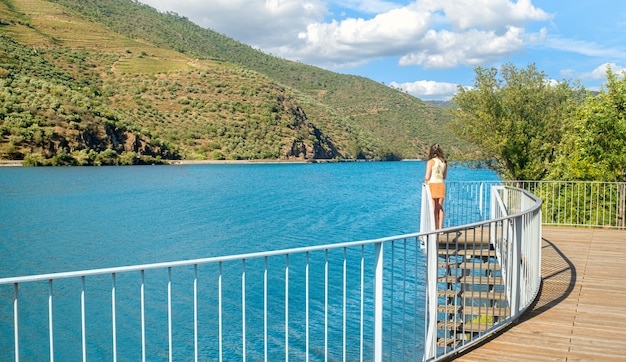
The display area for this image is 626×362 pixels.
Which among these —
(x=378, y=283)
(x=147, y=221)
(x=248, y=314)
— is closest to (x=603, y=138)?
(x=248, y=314)

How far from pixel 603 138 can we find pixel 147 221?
990 inches

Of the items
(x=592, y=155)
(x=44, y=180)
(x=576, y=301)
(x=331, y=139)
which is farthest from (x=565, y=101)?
(x=331, y=139)

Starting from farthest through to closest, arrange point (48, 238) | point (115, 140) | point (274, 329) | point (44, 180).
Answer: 1. point (115, 140)
2. point (44, 180)
3. point (48, 238)
4. point (274, 329)

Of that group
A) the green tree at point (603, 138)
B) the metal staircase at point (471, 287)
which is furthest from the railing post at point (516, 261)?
the green tree at point (603, 138)

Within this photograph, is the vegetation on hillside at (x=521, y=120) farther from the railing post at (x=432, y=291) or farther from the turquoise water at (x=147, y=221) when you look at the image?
the railing post at (x=432, y=291)

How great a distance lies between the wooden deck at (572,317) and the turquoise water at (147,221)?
8.89 metres

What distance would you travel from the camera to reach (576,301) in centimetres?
659

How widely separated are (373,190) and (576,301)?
50534mm

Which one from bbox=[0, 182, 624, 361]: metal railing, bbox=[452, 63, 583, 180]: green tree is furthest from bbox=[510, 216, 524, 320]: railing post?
bbox=[452, 63, 583, 180]: green tree

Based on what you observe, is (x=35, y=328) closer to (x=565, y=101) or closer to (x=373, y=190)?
(x=565, y=101)

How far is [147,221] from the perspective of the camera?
33656 mm

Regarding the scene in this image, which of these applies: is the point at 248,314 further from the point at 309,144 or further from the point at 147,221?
the point at 309,144

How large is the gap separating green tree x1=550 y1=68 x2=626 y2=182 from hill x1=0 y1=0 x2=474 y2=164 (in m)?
44.4

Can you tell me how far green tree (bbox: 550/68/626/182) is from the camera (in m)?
18.3
